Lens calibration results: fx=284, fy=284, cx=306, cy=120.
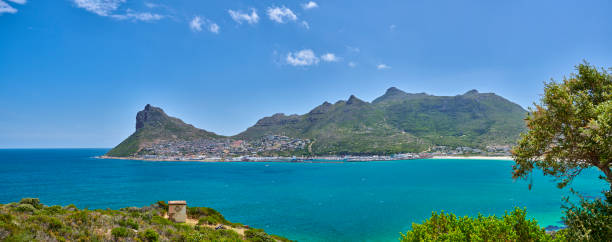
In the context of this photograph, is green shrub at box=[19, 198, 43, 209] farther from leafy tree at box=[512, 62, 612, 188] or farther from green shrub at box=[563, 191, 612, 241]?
green shrub at box=[563, 191, 612, 241]

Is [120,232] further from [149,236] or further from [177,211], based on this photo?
[177,211]

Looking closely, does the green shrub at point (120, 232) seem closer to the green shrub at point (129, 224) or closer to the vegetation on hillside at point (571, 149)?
the green shrub at point (129, 224)

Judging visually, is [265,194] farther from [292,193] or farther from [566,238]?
[566,238]

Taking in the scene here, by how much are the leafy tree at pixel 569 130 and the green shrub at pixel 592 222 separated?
3.16ft

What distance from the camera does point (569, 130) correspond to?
9.96m

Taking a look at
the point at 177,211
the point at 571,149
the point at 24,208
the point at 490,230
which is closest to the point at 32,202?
the point at 24,208

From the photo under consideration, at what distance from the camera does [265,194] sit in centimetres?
6694

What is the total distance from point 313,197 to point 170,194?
33.3 meters

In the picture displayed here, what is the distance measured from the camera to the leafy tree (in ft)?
30.9

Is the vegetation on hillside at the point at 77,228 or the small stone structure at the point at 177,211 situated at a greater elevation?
the vegetation on hillside at the point at 77,228

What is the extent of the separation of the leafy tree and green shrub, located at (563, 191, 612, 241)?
3.16 feet

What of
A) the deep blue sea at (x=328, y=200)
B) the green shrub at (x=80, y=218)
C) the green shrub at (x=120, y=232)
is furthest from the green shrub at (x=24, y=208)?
the deep blue sea at (x=328, y=200)

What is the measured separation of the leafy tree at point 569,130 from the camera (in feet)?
30.9

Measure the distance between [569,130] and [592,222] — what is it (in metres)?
3.09
